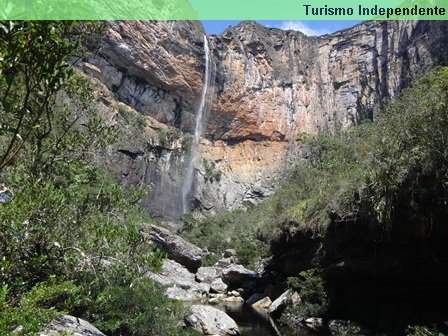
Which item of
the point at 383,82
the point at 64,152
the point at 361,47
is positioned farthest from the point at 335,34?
the point at 64,152

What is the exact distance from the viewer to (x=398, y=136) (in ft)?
36.4

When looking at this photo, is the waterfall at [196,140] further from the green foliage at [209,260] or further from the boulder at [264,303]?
the boulder at [264,303]

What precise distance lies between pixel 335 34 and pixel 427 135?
59546 millimetres

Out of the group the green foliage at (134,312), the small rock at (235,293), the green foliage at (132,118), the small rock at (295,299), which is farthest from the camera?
the green foliage at (132,118)

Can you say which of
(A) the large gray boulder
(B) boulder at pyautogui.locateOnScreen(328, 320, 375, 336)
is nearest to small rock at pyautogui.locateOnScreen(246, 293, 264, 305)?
(A) the large gray boulder

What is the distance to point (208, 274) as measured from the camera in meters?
29.5

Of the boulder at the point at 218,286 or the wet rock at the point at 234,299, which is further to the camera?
the boulder at the point at 218,286

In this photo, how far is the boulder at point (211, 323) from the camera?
13.4 metres

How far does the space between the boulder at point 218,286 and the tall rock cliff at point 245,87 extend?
72.3 ft

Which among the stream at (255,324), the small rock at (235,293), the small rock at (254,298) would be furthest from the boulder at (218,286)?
the stream at (255,324)

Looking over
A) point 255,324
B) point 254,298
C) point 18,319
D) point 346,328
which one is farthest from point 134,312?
point 254,298

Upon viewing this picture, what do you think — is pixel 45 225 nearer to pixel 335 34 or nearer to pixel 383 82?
pixel 383 82

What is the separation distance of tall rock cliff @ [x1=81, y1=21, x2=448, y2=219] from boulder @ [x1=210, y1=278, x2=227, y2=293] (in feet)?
72.3

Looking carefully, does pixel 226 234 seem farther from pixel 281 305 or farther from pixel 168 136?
pixel 281 305
